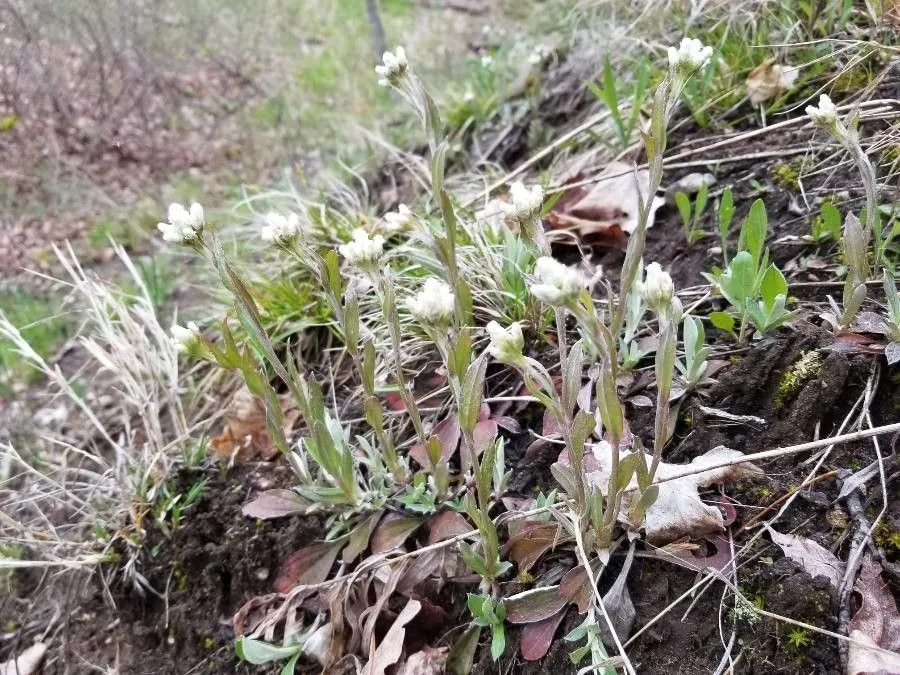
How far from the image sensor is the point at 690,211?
190cm

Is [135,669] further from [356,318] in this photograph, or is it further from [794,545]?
[794,545]

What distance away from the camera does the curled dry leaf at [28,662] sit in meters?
1.76

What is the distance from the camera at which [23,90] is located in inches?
183

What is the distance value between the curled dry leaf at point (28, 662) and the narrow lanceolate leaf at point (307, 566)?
0.79m

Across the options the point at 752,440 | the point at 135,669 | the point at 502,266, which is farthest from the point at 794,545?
the point at 135,669

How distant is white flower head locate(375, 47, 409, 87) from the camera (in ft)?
4.33

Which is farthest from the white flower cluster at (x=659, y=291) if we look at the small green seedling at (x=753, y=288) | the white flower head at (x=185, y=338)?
the white flower head at (x=185, y=338)

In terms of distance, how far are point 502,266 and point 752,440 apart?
847 mm

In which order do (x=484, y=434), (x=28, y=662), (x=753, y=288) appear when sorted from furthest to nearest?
1. (x=28, y=662)
2. (x=484, y=434)
3. (x=753, y=288)

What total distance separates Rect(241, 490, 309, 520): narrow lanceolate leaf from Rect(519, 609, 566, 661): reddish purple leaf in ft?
2.11

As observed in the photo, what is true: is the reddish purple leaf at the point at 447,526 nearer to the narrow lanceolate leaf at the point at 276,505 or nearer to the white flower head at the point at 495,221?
the narrow lanceolate leaf at the point at 276,505

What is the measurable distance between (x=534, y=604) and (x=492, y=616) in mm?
82

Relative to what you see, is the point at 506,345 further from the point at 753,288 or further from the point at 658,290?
the point at 753,288

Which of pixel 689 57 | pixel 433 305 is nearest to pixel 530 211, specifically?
pixel 433 305
